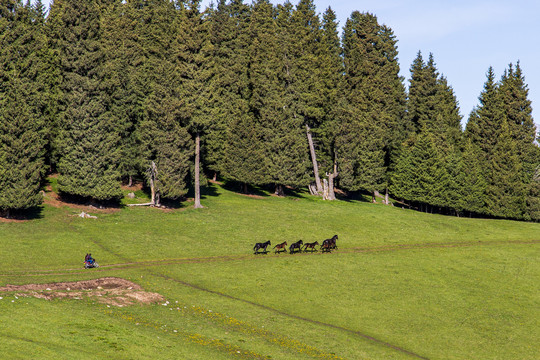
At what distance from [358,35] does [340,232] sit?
51.1 meters

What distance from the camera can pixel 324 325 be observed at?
38.2 meters

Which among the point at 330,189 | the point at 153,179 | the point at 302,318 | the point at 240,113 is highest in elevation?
the point at 240,113

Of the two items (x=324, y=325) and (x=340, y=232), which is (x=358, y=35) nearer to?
(x=340, y=232)

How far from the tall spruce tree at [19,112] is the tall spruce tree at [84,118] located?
3.47m

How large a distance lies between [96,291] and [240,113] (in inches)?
2348

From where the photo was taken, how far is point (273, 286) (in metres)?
46.5

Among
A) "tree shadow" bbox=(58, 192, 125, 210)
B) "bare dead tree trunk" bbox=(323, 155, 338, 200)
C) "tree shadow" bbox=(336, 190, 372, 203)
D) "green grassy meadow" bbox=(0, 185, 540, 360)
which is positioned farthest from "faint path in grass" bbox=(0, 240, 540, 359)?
"tree shadow" bbox=(336, 190, 372, 203)

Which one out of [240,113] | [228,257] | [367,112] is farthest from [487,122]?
[228,257]

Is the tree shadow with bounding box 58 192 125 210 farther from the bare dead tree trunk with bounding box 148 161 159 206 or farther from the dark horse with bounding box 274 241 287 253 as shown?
the dark horse with bounding box 274 241 287 253

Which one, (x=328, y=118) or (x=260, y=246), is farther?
(x=328, y=118)

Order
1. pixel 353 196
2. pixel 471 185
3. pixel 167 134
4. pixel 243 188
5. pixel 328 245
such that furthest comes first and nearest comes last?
1. pixel 353 196
2. pixel 243 188
3. pixel 471 185
4. pixel 167 134
5. pixel 328 245

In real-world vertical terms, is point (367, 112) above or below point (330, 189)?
above

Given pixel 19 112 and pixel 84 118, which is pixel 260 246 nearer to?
pixel 84 118

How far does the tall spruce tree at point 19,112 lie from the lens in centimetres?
6284
